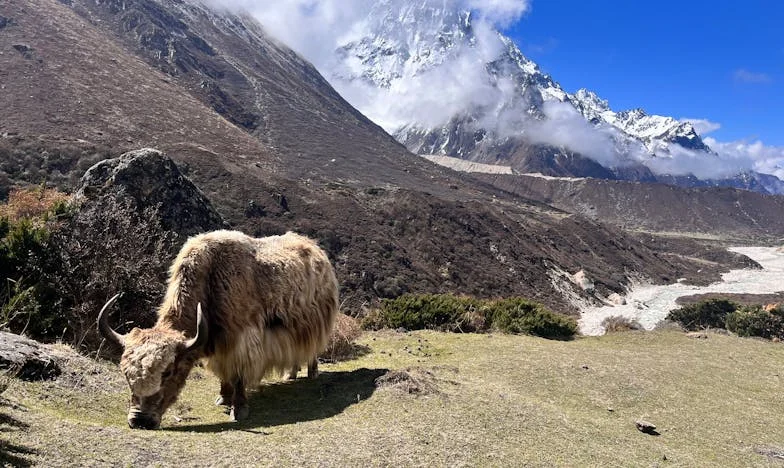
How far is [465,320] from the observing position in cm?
1441

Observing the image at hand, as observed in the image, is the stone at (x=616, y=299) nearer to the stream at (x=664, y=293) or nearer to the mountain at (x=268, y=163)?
the stream at (x=664, y=293)

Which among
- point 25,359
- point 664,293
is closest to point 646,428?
point 25,359

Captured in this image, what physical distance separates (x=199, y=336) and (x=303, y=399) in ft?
7.06

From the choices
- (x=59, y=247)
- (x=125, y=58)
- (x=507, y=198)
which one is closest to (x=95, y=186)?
(x=59, y=247)

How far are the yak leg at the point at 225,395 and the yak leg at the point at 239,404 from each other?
0.44 meters

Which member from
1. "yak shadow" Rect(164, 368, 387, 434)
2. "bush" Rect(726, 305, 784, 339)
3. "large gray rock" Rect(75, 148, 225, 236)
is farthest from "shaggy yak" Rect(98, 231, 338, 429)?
"bush" Rect(726, 305, 784, 339)

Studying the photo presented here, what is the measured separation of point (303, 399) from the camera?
25.3 feet

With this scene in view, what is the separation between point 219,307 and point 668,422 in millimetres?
6716

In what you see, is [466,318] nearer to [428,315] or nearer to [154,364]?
[428,315]

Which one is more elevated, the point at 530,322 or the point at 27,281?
the point at 530,322

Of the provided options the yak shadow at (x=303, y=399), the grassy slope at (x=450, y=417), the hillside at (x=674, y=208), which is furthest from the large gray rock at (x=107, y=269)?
the hillside at (x=674, y=208)

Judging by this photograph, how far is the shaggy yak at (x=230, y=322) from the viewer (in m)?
5.87

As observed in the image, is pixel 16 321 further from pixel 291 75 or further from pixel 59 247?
pixel 291 75

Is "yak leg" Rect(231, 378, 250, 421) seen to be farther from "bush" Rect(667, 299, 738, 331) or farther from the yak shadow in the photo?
"bush" Rect(667, 299, 738, 331)
